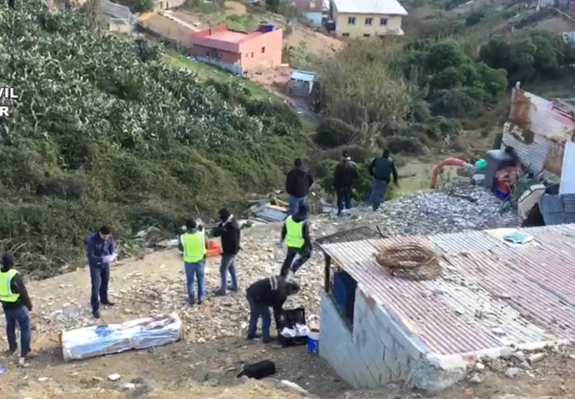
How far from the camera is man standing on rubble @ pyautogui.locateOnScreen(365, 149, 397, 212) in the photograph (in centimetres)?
Result: 1362

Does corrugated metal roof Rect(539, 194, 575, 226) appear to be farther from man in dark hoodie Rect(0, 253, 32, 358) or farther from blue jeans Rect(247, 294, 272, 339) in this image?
man in dark hoodie Rect(0, 253, 32, 358)

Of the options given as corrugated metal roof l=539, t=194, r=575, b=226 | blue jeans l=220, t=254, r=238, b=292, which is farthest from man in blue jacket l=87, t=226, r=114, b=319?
corrugated metal roof l=539, t=194, r=575, b=226

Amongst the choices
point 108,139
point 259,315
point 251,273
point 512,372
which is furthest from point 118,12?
point 512,372

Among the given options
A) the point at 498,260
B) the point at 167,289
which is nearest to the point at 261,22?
the point at 167,289

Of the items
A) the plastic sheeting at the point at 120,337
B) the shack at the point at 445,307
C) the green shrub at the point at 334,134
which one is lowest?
the green shrub at the point at 334,134

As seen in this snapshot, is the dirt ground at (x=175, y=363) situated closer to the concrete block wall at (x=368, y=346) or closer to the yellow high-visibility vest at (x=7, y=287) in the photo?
the concrete block wall at (x=368, y=346)

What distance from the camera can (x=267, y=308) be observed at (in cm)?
923

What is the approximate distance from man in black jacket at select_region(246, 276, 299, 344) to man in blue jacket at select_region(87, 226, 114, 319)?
2062mm

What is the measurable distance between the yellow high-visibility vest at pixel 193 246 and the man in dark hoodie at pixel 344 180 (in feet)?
14.5

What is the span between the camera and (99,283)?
10.4 metres

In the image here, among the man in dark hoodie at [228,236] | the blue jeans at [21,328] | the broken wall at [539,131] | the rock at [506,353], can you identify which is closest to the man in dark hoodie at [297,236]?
the man in dark hoodie at [228,236]

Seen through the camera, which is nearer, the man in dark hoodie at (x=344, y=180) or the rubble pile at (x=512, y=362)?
the rubble pile at (x=512, y=362)

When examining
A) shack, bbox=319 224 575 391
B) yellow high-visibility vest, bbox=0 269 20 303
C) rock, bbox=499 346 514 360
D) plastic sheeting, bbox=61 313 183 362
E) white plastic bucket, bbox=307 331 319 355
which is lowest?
plastic sheeting, bbox=61 313 183 362

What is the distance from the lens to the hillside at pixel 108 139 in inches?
648
